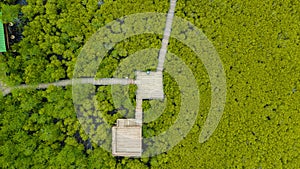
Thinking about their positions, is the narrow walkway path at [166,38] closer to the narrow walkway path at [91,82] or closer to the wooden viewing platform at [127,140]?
the narrow walkway path at [91,82]

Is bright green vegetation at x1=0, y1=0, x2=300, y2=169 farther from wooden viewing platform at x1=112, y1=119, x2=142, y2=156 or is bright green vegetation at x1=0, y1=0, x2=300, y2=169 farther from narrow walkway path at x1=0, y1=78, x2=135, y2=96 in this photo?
wooden viewing platform at x1=112, y1=119, x2=142, y2=156

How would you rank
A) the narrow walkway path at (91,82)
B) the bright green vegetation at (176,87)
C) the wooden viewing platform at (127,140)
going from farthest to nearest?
the narrow walkway path at (91,82) < the bright green vegetation at (176,87) < the wooden viewing platform at (127,140)

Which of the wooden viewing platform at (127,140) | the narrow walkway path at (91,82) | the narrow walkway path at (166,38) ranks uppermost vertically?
the narrow walkway path at (166,38)

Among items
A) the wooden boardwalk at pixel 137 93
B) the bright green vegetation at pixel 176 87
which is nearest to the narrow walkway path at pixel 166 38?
the wooden boardwalk at pixel 137 93

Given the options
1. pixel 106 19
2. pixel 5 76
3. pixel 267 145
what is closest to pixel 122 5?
pixel 106 19

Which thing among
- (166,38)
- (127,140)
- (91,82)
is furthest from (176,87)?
(91,82)

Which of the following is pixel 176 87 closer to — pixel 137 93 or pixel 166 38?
pixel 137 93

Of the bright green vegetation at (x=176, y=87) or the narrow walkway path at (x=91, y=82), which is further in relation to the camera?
the narrow walkway path at (x=91, y=82)

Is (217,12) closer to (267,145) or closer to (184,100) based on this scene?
(184,100)

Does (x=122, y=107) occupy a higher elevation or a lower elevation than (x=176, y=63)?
lower
